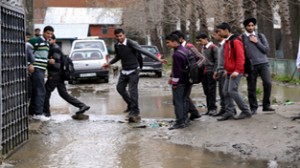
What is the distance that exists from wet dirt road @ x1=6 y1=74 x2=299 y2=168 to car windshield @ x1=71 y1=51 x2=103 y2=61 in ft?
40.8

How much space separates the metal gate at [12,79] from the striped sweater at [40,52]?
6.53 ft

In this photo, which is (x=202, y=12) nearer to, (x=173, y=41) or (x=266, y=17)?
(x=266, y=17)

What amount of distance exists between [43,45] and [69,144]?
9.27ft

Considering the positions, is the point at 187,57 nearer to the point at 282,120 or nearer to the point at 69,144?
the point at 282,120

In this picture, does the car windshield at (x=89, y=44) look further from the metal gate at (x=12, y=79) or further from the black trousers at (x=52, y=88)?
the metal gate at (x=12, y=79)

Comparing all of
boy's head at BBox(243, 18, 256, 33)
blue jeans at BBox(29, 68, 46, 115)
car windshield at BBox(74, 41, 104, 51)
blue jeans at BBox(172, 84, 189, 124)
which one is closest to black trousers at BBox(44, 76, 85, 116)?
blue jeans at BBox(29, 68, 46, 115)

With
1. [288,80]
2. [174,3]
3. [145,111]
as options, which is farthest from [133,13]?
[145,111]

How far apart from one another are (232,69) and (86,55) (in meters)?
15.3

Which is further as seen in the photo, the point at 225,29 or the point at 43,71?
the point at 43,71

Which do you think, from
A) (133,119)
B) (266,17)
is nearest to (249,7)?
(266,17)

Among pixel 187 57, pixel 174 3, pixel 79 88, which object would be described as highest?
pixel 174 3

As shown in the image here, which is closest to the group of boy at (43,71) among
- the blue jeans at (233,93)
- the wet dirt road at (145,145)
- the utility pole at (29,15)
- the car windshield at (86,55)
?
the wet dirt road at (145,145)

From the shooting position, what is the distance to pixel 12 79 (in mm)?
8383

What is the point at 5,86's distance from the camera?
798cm
